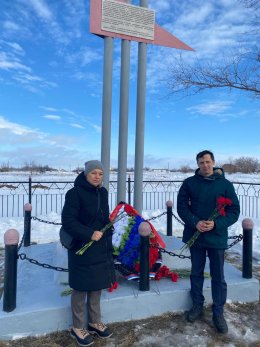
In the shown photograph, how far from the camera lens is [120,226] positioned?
4500mm

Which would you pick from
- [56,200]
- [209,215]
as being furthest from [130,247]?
[56,200]

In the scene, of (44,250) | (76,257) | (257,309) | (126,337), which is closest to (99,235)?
(76,257)

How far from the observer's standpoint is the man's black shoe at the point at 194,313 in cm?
365

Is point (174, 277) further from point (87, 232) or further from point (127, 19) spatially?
point (127, 19)

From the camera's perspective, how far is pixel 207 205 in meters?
3.49

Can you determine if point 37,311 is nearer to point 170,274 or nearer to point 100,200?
point 100,200

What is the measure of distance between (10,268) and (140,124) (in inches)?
125

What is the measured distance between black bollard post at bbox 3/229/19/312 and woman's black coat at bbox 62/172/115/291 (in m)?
0.66

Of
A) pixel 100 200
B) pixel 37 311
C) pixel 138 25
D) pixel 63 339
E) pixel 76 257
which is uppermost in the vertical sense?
pixel 138 25

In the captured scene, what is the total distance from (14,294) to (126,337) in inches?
49.2

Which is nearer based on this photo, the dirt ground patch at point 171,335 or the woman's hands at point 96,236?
the woman's hands at point 96,236

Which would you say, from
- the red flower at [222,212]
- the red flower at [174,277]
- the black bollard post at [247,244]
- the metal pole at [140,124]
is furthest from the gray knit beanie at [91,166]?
the metal pole at [140,124]

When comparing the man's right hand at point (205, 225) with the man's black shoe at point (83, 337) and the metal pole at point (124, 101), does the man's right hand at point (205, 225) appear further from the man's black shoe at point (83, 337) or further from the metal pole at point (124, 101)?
the metal pole at point (124, 101)

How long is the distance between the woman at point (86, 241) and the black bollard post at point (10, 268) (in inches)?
25.4
